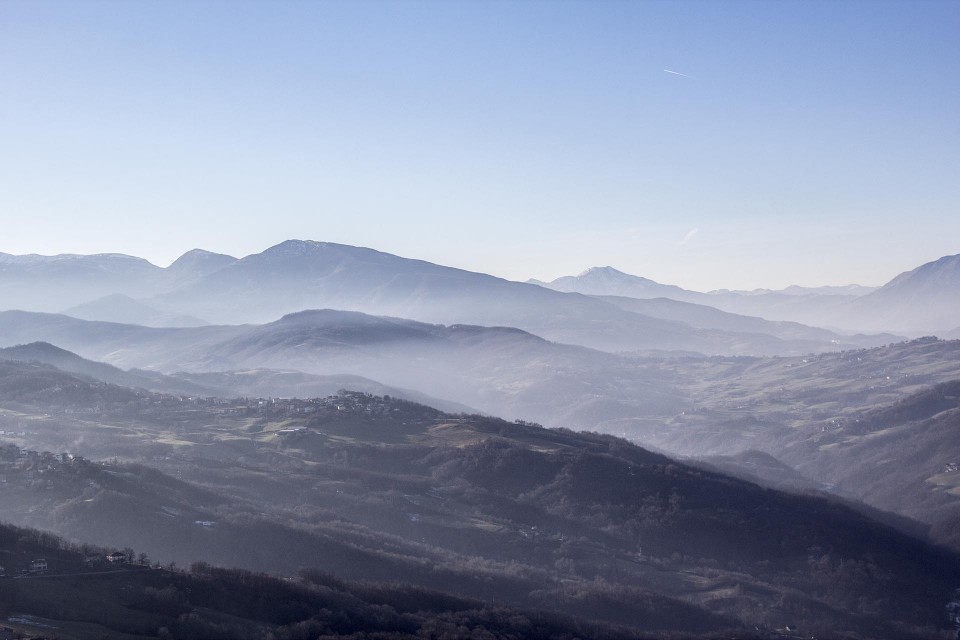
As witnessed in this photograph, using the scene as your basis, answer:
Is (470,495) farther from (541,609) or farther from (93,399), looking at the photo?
(93,399)

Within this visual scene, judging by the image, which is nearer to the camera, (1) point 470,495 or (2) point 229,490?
(2) point 229,490

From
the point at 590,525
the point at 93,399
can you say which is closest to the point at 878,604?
the point at 590,525

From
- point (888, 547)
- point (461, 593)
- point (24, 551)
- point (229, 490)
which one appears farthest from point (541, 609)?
point (888, 547)

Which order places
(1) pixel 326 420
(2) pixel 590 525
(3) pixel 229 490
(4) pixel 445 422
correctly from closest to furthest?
(3) pixel 229 490
(2) pixel 590 525
(1) pixel 326 420
(4) pixel 445 422

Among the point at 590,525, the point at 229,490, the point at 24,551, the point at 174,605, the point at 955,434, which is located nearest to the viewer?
the point at 174,605

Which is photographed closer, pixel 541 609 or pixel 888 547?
pixel 541 609

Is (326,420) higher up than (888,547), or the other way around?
(326,420)

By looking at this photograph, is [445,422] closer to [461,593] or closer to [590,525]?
[590,525]

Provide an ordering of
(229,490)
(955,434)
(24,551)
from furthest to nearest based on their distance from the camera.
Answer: (955,434), (229,490), (24,551)

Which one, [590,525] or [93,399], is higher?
[93,399]
